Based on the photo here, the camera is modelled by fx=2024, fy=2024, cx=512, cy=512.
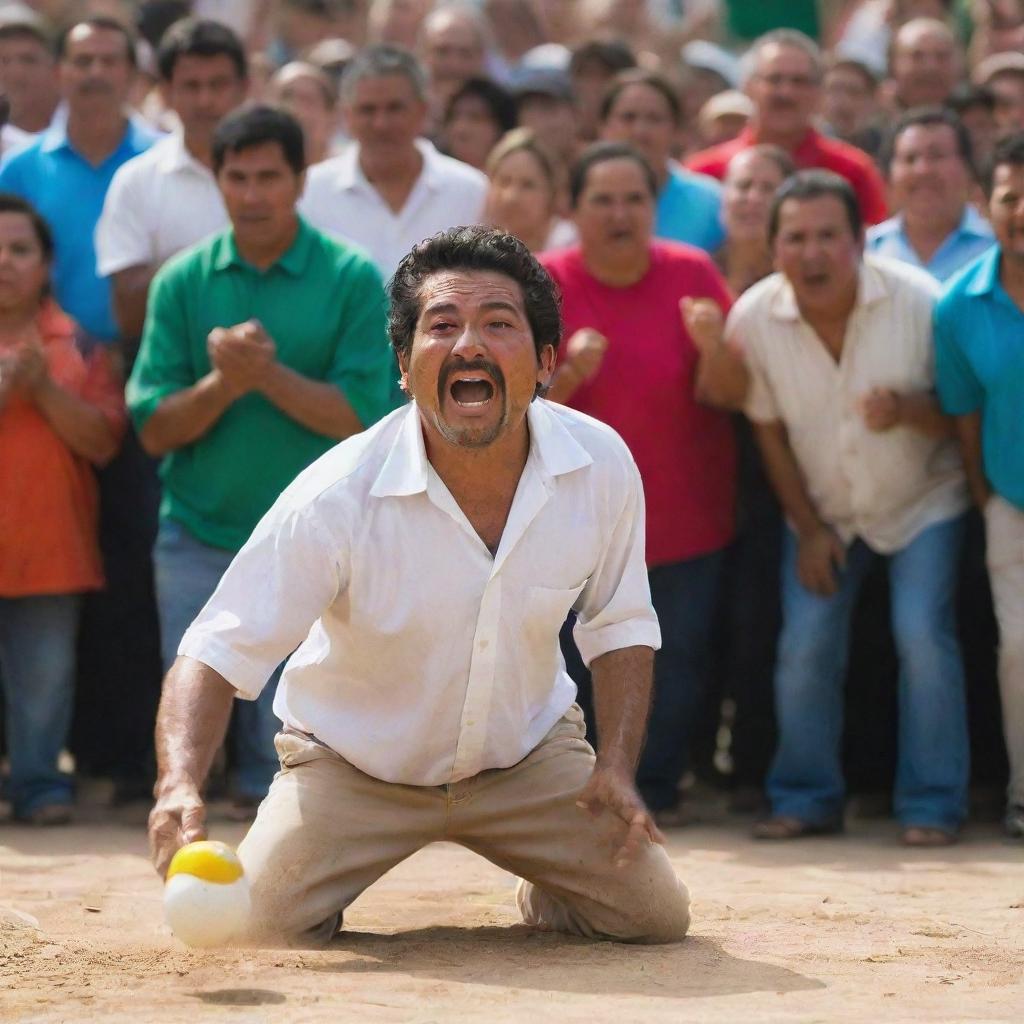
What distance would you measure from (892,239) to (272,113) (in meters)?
2.68

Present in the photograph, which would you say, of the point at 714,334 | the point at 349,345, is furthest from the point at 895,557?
the point at 349,345

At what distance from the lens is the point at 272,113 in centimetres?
767

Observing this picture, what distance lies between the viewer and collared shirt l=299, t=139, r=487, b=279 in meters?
8.67

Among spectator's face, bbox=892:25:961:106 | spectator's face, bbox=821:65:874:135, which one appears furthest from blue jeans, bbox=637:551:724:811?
spectator's face, bbox=821:65:874:135

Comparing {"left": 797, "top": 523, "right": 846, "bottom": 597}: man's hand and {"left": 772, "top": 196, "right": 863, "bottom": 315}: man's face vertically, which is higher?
{"left": 772, "top": 196, "right": 863, "bottom": 315}: man's face

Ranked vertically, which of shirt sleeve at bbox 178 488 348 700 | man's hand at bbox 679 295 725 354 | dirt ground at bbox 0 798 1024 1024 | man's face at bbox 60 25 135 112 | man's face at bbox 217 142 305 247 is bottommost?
dirt ground at bbox 0 798 1024 1024

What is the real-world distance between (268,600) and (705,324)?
9.83 feet

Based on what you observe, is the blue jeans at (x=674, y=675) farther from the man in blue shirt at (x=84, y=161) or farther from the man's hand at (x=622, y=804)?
the man's hand at (x=622, y=804)

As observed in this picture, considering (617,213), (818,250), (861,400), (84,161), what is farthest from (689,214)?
(84,161)

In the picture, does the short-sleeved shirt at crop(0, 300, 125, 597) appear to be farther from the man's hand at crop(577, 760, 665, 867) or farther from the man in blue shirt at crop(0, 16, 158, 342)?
the man's hand at crop(577, 760, 665, 867)

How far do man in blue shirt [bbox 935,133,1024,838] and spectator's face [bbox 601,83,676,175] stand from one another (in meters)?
2.10

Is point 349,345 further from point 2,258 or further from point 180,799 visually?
point 180,799

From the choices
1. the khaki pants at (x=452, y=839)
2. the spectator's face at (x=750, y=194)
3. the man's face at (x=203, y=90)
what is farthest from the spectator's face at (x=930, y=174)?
the khaki pants at (x=452, y=839)

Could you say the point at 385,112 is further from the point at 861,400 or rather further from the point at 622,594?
the point at 622,594
